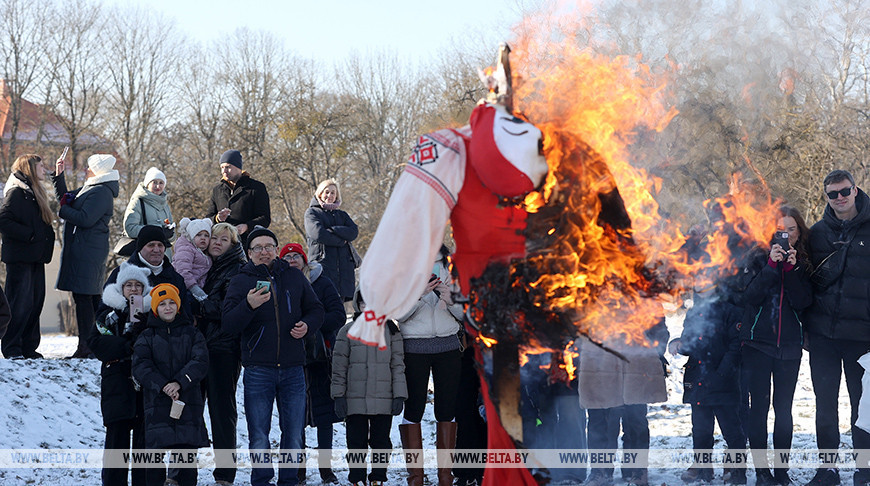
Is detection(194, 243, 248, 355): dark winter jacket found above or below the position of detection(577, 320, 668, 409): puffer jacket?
above

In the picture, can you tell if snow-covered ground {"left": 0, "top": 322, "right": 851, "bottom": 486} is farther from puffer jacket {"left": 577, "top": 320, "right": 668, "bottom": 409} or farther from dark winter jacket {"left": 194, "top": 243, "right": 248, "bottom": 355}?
dark winter jacket {"left": 194, "top": 243, "right": 248, "bottom": 355}

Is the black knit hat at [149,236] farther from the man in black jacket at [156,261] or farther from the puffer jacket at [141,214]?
the puffer jacket at [141,214]

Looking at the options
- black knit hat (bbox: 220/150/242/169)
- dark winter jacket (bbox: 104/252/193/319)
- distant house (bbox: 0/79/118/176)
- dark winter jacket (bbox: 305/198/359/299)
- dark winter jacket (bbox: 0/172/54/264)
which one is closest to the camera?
dark winter jacket (bbox: 104/252/193/319)

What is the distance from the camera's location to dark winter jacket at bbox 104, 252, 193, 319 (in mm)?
7152

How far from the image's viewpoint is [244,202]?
955 centimetres

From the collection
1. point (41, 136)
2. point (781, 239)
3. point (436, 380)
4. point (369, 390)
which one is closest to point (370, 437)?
point (369, 390)

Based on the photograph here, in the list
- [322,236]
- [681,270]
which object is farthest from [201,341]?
[681,270]

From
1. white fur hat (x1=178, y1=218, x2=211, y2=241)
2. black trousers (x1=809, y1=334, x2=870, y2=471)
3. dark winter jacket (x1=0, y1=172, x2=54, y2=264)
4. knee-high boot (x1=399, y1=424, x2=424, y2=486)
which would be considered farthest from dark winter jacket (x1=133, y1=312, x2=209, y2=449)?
black trousers (x1=809, y1=334, x2=870, y2=471)

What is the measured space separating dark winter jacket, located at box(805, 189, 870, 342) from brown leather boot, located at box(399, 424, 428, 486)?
3412mm

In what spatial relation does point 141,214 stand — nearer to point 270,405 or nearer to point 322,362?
point 322,362

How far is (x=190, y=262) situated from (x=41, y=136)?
2841 cm

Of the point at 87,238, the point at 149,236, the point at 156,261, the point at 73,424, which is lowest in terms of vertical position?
the point at 73,424

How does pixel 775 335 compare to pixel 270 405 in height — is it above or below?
above

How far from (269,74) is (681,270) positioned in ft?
119
